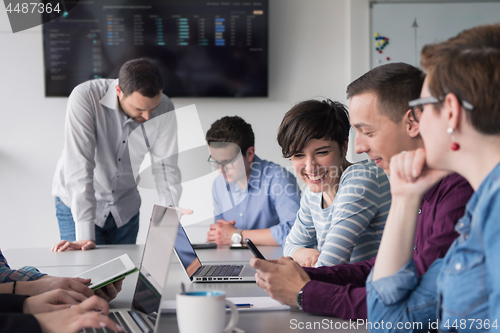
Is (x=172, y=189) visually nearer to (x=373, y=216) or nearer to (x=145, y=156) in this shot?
(x=145, y=156)

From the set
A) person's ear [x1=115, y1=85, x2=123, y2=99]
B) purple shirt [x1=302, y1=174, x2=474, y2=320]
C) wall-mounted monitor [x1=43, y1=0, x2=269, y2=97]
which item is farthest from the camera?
wall-mounted monitor [x1=43, y1=0, x2=269, y2=97]

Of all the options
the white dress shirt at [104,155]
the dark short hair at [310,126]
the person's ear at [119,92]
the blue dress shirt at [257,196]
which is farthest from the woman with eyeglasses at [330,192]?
the person's ear at [119,92]

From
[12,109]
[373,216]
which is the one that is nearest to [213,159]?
[373,216]

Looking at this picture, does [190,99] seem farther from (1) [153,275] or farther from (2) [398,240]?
(2) [398,240]

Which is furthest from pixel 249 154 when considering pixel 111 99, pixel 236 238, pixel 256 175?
pixel 111 99

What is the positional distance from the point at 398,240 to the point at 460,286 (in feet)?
0.45

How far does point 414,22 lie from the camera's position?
119 inches

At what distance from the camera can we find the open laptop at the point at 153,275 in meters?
0.79

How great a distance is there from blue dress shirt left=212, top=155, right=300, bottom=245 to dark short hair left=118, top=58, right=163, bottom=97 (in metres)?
0.55

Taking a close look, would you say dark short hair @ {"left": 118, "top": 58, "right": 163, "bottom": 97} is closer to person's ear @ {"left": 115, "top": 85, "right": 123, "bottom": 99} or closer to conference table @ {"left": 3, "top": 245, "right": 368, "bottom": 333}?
person's ear @ {"left": 115, "top": 85, "right": 123, "bottom": 99}

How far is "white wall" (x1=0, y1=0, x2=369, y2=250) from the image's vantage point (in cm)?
301

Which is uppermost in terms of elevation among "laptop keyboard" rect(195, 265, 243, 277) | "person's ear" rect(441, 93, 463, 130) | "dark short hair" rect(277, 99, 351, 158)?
"person's ear" rect(441, 93, 463, 130)

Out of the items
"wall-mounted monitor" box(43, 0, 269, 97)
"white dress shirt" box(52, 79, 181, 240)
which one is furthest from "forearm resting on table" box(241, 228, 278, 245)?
"wall-mounted monitor" box(43, 0, 269, 97)

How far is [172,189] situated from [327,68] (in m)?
1.56
